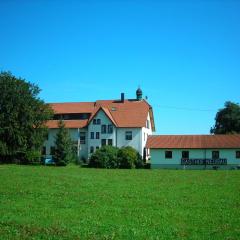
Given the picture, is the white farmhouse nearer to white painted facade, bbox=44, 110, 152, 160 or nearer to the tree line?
white painted facade, bbox=44, 110, 152, 160

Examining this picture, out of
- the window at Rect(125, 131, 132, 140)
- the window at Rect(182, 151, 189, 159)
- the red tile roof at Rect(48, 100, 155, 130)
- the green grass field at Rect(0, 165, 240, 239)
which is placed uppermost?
the red tile roof at Rect(48, 100, 155, 130)

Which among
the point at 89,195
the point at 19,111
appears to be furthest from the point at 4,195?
the point at 19,111

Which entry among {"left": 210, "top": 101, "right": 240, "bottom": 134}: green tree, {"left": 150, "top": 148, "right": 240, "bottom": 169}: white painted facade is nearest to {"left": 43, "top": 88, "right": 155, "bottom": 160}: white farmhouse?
{"left": 150, "top": 148, "right": 240, "bottom": 169}: white painted facade

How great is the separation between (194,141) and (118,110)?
17105 millimetres

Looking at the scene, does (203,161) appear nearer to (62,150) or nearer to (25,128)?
(62,150)

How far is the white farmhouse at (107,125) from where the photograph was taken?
7531cm

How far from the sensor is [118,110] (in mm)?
79062

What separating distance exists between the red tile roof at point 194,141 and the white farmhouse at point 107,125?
6.19 meters

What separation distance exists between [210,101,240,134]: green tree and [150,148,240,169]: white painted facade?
2778cm

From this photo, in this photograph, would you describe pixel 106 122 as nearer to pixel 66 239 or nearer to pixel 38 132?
pixel 38 132

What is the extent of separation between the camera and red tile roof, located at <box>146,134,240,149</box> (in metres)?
64.3

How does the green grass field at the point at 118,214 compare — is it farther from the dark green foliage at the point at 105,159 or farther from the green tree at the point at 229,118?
the green tree at the point at 229,118

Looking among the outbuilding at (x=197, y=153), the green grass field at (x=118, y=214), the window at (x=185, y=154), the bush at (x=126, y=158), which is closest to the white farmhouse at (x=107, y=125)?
the outbuilding at (x=197, y=153)

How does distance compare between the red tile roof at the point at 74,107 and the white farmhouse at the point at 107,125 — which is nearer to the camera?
the white farmhouse at the point at 107,125
